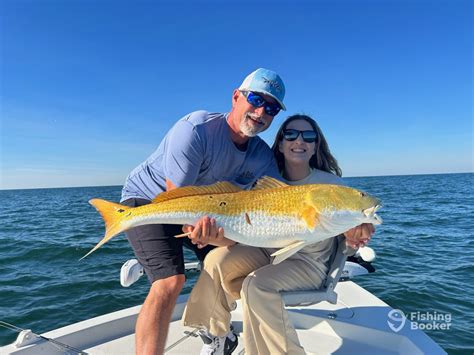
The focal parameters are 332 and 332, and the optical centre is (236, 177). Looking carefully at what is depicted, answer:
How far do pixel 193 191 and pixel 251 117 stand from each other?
3.41ft

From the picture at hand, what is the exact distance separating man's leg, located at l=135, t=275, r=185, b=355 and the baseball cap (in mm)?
2011

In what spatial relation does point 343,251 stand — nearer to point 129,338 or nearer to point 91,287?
point 129,338

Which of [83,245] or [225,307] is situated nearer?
[225,307]

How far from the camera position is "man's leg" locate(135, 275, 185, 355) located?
276 cm

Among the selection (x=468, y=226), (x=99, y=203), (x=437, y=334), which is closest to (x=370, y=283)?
(x=437, y=334)

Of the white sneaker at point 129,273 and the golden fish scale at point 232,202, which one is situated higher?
the golden fish scale at point 232,202

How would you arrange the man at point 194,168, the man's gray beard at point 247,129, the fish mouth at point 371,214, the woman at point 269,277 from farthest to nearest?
the man's gray beard at point 247,129, the man at point 194,168, the woman at point 269,277, the fish mouth at point 371,214

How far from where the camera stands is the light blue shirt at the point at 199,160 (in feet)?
10.8

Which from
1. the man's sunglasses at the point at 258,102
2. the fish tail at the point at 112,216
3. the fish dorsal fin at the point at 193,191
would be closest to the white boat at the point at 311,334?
the fish dorsal fin at the point at 193,191

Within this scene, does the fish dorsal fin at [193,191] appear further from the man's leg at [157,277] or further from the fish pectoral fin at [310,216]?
the fish pectoral fin at [310,216]

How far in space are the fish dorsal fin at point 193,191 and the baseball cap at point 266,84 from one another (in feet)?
3.47

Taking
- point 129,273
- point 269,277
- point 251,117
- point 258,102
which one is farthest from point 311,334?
point 258,102

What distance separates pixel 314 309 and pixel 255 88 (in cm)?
281

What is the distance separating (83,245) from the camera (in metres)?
12.3
